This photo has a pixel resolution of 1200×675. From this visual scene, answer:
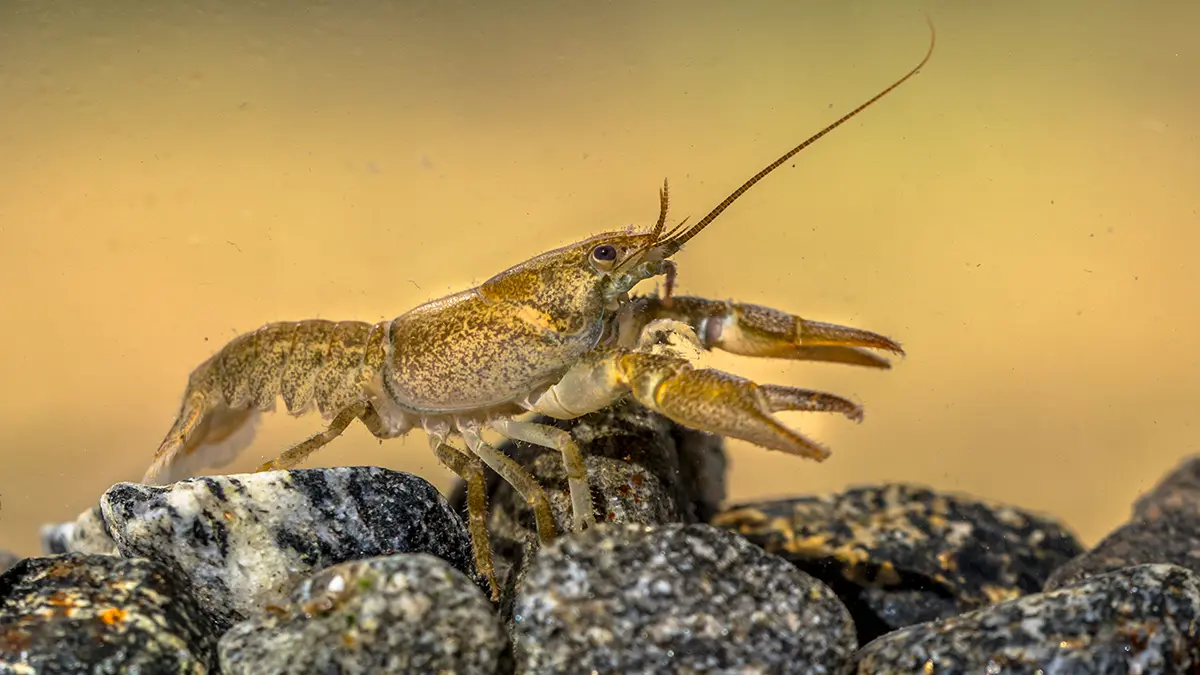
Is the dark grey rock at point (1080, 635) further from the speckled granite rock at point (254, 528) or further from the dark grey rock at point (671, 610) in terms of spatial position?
the speckled granite rock at point (254, 528)

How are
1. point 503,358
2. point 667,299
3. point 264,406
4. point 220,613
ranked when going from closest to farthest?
point 220,613 → point 503,358 → point 667,299 → point 264,406

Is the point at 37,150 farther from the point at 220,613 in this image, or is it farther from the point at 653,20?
the point at 653,20

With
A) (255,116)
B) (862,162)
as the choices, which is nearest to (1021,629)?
(862,162)

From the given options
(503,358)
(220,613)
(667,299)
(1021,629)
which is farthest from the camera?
(667,299)

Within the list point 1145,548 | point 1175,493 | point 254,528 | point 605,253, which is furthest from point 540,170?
point 1175,493

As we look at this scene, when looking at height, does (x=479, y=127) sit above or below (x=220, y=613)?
above

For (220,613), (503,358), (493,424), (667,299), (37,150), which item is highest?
(37,150)
